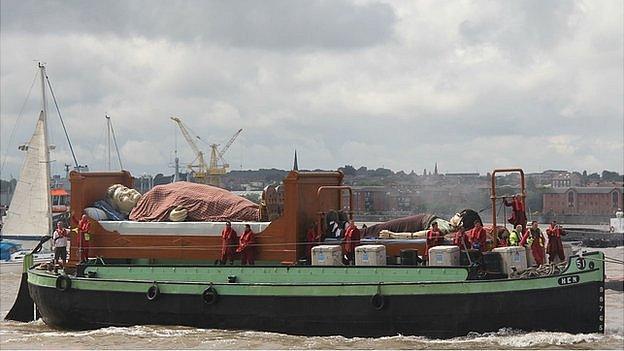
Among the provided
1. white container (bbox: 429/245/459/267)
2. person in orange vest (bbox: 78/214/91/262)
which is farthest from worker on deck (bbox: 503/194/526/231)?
person in orange vest (bbox: 78/214/91/262)

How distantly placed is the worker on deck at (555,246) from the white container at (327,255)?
4.61 metres

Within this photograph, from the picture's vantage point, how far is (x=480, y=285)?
19.0 metres

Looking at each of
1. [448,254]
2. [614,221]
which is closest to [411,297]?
[448,254]

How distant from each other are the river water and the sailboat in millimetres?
28153

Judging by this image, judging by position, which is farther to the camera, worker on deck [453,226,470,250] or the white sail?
the white sail

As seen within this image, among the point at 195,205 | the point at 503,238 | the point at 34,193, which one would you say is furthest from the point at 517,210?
the point at 34,193

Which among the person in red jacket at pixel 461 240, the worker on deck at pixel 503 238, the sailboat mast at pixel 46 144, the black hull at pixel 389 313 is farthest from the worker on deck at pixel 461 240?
the sailboat mast at pixel 46 144

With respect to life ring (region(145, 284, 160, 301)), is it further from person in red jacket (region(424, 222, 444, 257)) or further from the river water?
person in red jacket (region(424, 222, 444, 257))

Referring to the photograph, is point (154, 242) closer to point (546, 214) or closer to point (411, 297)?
point (411, 297)

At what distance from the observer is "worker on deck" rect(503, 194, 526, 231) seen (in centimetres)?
2055

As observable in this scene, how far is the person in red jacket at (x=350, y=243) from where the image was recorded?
21281 mm

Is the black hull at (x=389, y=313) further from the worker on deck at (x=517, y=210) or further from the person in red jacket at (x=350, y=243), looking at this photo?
the worker on deck at (x=517, y=210)

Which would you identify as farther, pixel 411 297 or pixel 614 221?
pixel 614 221

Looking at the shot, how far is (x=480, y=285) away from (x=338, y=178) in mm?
5496
